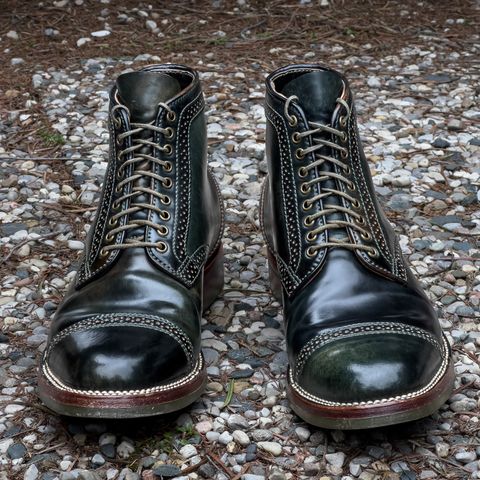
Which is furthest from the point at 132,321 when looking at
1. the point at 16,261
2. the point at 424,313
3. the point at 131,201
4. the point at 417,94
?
the point at 417,94

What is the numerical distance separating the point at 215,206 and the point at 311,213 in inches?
18.6

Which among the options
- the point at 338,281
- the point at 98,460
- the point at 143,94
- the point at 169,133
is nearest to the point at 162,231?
the point at 169,133

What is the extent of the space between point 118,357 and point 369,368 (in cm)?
60

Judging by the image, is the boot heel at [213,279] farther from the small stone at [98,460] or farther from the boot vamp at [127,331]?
the small stone at [98,460]

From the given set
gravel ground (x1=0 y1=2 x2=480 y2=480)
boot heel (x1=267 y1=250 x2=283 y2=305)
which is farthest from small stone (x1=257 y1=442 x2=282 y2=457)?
boot heel (x1=267 y1=250 x2=283 y2=305)

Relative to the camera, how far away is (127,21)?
5.61 metres

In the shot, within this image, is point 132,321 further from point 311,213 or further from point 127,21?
point 127,21

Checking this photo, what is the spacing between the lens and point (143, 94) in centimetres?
235

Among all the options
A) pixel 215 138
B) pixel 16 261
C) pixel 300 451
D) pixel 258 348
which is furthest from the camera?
pixel 215 138

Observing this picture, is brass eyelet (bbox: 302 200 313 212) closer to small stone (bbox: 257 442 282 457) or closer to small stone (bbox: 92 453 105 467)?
small stone (bbox: 257 442 282 457)

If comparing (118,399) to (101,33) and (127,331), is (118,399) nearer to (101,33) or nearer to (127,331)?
(127,331)

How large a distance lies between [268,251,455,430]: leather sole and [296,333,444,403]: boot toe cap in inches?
0.5

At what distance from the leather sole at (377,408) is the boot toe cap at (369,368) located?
0.01 metres

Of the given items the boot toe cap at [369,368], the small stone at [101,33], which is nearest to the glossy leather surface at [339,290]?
the boot toe cap at [369,368]
